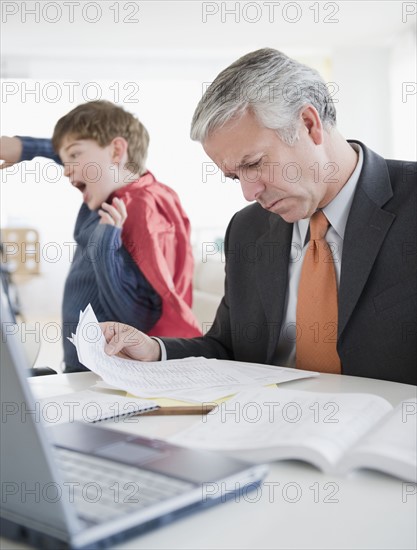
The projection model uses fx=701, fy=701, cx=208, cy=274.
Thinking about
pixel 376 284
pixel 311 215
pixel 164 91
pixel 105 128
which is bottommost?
pixel 376 284

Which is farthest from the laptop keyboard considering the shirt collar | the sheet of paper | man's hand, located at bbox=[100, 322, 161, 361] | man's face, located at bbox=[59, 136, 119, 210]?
man's face, located at bbox=[59, 136, 119, 210]

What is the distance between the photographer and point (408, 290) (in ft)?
4.65

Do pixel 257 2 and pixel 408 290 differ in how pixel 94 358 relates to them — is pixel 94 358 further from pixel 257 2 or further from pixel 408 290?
pixel 257 2

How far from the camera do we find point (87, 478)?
0.61m

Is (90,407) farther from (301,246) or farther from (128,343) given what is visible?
(301,246)

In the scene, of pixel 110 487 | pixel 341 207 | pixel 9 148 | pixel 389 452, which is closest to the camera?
pixel 110 487

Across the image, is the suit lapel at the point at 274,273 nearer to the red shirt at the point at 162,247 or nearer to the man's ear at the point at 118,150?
the red shirt at the point at 162,247

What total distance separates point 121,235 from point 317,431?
5.34 feet

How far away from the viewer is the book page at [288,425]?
75 cm

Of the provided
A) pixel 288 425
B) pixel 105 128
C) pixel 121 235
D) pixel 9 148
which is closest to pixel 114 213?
pixel 121 235

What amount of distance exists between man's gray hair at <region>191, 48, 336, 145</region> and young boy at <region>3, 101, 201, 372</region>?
82 cm

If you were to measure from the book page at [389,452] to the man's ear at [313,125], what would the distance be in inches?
33.7

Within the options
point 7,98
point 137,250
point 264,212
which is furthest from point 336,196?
point 7,98

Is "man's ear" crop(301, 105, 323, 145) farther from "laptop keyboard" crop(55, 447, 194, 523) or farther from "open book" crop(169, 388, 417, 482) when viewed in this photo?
"laptop keyboard" crop(55, 447, 194, 523)
